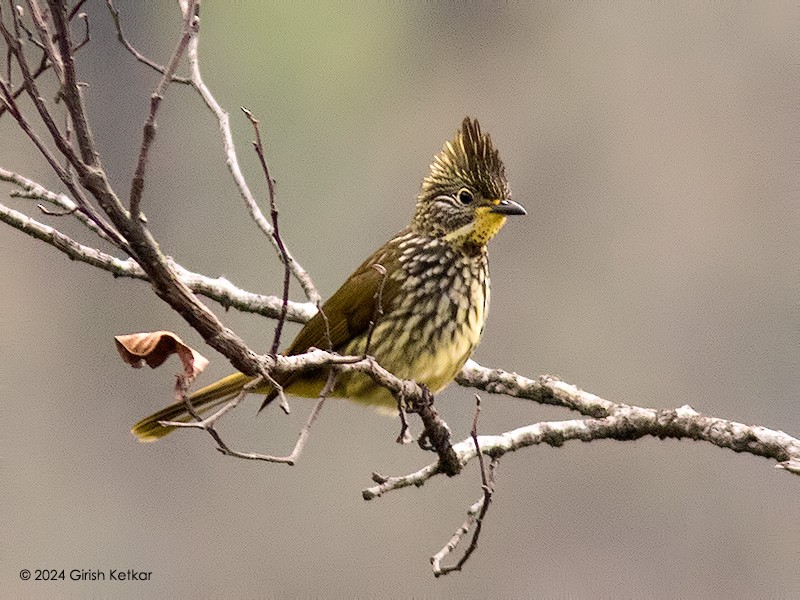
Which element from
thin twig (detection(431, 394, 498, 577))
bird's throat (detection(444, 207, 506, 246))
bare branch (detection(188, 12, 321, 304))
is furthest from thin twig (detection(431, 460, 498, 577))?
bird's throat (detection(444, 207, 506, 246))

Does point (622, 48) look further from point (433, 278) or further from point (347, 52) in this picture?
point (433, 278)

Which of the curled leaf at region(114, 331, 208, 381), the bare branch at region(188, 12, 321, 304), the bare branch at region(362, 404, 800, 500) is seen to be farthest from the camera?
the bare branch at region(188, 12, 321, 304)

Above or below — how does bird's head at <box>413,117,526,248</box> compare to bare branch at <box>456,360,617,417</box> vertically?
above

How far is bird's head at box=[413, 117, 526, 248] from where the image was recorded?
3.47 meters

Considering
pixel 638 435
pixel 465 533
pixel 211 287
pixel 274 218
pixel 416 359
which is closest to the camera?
pixel 274 218

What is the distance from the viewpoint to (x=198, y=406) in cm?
351

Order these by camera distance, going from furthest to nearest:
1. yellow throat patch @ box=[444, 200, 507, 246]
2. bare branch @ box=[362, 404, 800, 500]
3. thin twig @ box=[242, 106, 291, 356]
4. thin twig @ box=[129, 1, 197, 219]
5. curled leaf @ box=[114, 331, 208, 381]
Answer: yellow throat patch @ box=[444, 200, 507, 246] < bare branch @ box=[362, 404, 800, 500] < curled leaf @ box=[114, 331, 208, 381] < thin twig @ box=[242, 106, 291, 356] < thin twig @ box=[129, 1, 197, 219]

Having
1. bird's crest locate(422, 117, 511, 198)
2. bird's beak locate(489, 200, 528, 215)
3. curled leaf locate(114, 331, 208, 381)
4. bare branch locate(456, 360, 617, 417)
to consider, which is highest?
bird's crest locate(422, 117, 511, 198)

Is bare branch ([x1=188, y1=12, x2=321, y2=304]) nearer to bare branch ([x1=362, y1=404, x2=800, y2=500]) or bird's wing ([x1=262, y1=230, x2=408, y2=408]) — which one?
bird's wing ([x1=262, y1=230, x2=408, y2=408])

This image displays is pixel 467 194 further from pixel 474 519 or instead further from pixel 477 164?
pixel 474 519

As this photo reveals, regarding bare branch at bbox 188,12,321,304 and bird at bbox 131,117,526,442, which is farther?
bird at bbox 131,117,526,442

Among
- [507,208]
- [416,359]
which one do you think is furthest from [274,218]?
[507,208]

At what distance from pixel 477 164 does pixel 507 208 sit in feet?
0.59

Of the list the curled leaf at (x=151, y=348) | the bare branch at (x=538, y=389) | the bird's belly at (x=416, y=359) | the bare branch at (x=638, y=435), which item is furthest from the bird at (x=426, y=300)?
the curled leaf at (x=151, y=348)
